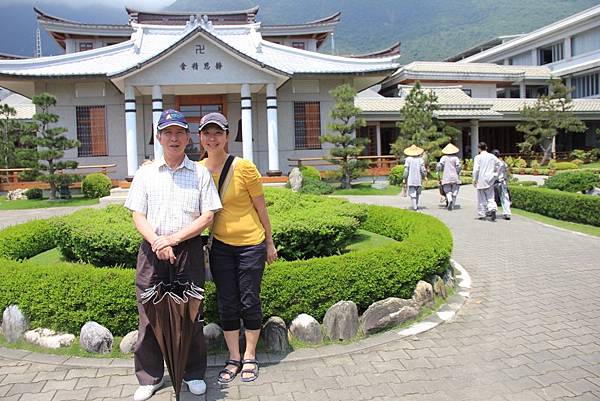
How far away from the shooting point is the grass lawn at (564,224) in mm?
11436

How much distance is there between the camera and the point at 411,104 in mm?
23844

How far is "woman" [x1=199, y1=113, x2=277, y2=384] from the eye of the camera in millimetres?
4215

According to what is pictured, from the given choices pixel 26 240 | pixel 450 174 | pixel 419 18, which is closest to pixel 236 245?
pixel 26 240

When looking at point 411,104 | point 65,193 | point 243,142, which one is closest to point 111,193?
point 65,193

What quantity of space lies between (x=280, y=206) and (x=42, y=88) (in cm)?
1823

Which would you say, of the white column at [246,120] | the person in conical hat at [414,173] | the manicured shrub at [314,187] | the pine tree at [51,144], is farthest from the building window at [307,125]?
the person in conical hat at [414,173]

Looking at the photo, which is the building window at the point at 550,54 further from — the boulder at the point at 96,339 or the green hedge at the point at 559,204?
the boulder at the point at 96,339

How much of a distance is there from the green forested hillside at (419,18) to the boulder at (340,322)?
93.1 m

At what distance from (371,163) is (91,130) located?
12.1m

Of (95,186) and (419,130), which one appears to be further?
(419,130)

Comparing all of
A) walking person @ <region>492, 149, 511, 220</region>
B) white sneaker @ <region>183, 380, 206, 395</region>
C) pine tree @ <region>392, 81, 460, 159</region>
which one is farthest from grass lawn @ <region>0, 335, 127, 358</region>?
pine tree @ <region>392, 81, 460, 159</region>

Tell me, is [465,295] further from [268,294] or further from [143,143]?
[143,143]

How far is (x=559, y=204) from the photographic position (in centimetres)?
1302

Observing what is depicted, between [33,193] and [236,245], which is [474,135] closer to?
[33,193]
